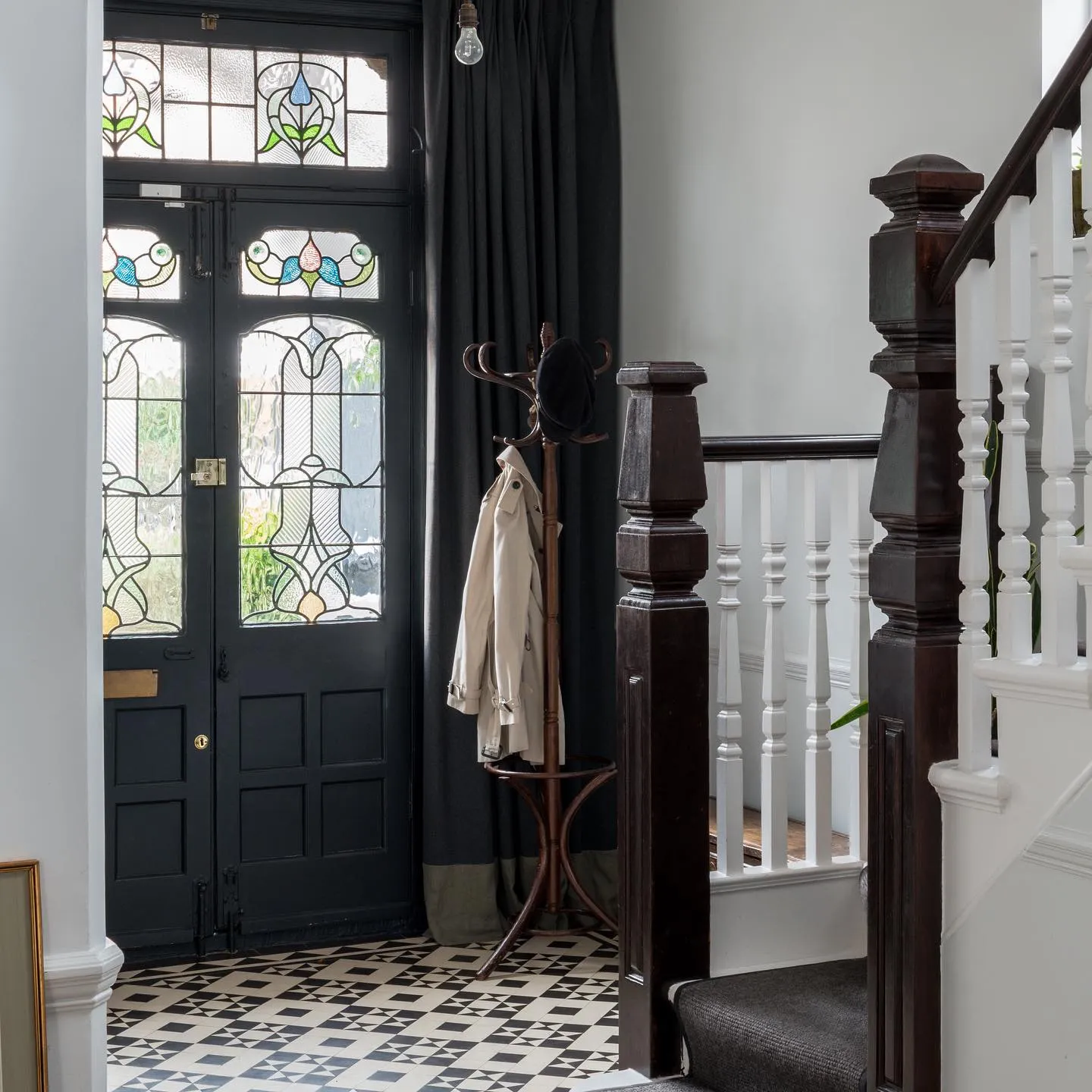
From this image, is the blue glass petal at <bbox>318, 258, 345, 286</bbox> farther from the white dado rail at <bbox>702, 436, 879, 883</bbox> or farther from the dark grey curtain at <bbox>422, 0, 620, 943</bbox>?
the white dado rail at <bbox>702, 436, 879, 883</bbox>

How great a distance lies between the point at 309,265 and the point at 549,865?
226 centimetres

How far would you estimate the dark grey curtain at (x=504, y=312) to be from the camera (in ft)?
17.0

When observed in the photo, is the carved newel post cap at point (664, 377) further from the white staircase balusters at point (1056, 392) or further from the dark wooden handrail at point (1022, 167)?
the white staircase balusters at point (1056, 392)

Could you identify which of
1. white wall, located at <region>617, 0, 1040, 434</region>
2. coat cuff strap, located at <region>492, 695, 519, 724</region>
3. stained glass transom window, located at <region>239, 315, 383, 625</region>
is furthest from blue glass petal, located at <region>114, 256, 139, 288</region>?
coat cuff strap, located at <region>492, 695, 519, 724</region>

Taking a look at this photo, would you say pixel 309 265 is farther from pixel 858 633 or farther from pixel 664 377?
pixel 858 633

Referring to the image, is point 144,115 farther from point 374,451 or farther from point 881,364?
point 881,364

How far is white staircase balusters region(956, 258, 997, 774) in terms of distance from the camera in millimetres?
2264

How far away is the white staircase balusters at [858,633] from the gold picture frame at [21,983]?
166 cm

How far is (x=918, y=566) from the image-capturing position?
7.72ft

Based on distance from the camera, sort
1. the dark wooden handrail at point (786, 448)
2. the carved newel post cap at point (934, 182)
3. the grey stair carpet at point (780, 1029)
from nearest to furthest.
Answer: the carved newel post cap at point (934, 182) < the grey stair carpet at point (780, 1029) < the dark wooden handrail at point (786, 448)

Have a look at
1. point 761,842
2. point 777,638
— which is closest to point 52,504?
point 777,638

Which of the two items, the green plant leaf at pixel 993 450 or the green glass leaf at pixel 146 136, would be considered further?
the green glass leaf at pixel 146 136

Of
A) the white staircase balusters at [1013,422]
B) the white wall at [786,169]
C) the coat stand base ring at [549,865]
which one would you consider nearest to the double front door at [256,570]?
the coat stand base ring at [549,865]

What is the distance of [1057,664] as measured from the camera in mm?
2127
